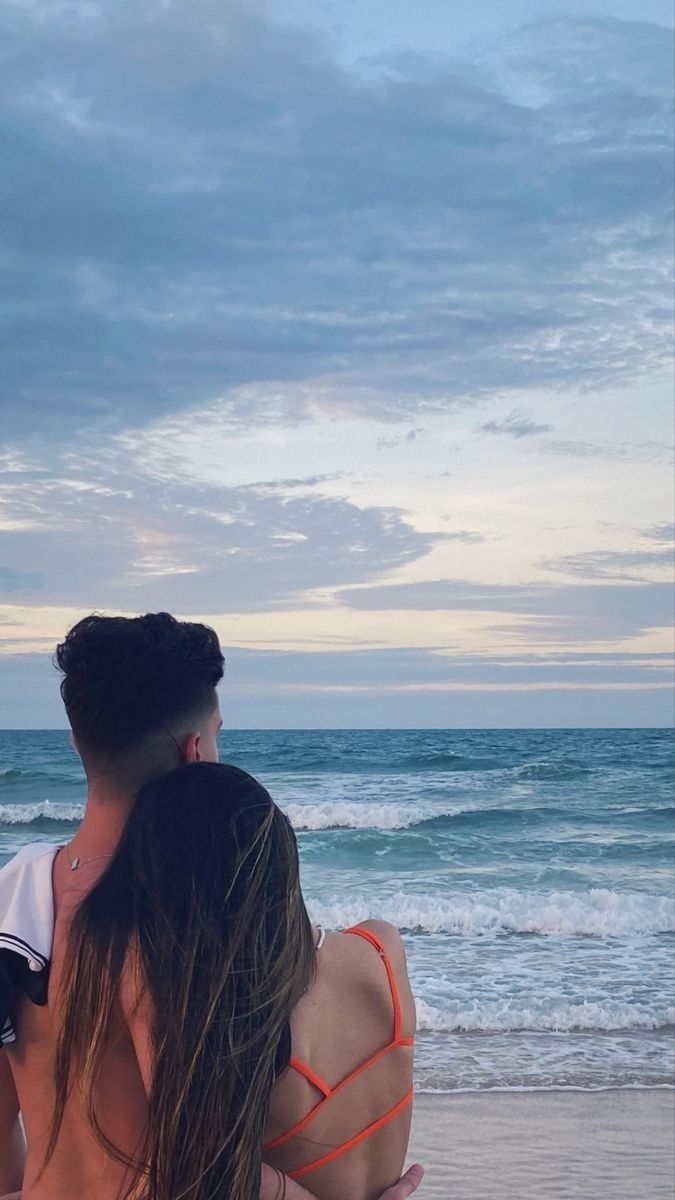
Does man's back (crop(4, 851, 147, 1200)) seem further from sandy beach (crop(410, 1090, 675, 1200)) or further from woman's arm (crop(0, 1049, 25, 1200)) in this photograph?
sandy beach (crop(410, 1090, 675, 1200))

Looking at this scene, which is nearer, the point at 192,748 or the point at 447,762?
the point at 192,748

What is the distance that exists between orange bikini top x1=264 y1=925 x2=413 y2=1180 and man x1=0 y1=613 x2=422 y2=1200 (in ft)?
0.13

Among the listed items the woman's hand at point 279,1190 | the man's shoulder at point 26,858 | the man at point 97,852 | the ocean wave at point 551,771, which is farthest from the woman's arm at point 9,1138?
the ocean wave at point 551,771

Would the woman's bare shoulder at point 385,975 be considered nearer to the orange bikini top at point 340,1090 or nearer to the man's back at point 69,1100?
the orange bikini top at point 340,1090

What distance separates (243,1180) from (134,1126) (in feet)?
0.62

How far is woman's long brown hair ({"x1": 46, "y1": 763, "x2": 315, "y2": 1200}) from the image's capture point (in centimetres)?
134

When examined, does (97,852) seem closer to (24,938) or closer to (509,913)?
(24,938)

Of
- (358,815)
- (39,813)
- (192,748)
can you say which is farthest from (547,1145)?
(39,813)

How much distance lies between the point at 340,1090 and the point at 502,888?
10619 millimetres

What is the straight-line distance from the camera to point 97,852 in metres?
1.53

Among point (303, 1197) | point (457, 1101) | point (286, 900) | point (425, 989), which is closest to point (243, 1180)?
point (303, 1197)

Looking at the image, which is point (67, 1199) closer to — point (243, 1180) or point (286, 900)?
point (243, 1180)

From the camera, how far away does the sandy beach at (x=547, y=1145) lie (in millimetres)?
4445

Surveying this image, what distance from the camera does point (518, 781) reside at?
77.0 ft
